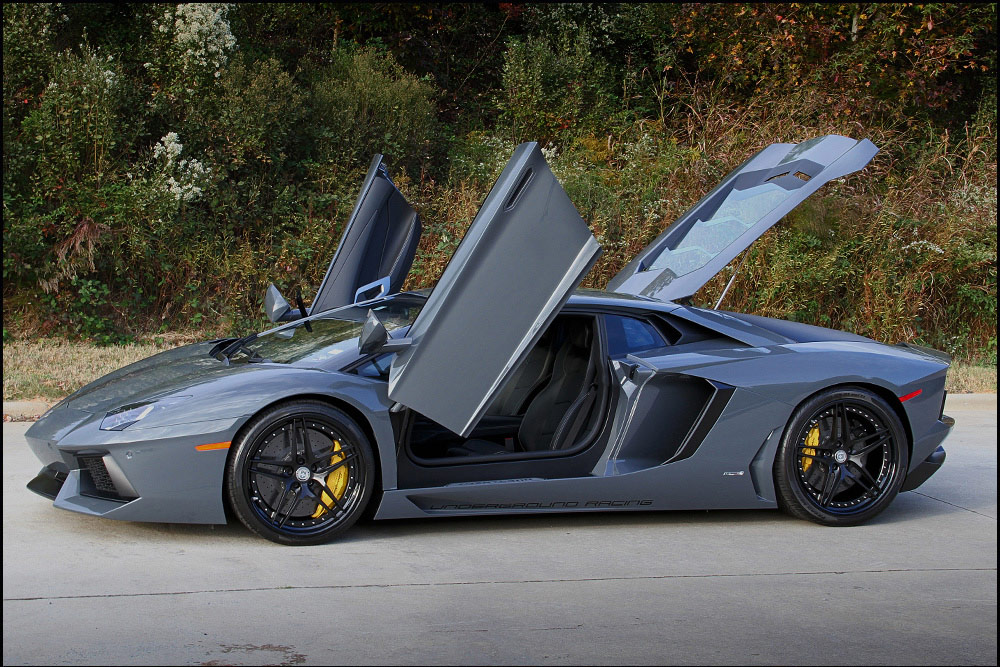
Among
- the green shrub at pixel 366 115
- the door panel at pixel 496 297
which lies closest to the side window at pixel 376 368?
the door panel at pixel 496 297

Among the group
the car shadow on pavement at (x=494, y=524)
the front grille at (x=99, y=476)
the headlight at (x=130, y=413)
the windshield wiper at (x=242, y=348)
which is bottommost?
the car shadow on pavement at (x=494, y=524)

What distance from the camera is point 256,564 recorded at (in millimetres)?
5000

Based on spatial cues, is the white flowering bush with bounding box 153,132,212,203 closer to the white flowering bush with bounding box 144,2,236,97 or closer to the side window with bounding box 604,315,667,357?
the white flowering bush with bounding box 144,2,236,97

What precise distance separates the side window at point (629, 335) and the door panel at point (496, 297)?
0.83 m

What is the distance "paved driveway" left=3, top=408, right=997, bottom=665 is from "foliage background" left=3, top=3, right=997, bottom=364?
7592mm

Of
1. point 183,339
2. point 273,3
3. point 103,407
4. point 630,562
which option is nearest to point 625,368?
point 630,562

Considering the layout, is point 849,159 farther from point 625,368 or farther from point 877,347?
point 625,368

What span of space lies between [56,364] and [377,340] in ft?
22.7

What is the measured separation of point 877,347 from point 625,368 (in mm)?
1635

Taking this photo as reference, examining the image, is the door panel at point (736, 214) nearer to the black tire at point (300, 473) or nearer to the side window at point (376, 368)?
the side window at point (376, 368)

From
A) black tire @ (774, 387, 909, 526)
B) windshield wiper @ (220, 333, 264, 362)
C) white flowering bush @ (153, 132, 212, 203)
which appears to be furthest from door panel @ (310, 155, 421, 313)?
white flowering bush @ (153, 132, 212, 203)

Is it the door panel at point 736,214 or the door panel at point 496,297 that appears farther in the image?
the door panel at point 736,214

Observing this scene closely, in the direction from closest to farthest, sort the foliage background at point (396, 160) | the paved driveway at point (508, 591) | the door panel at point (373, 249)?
the paved driveway at point (508, 591), the door panel at point (373, 249), the foliage background at point (396, 160)

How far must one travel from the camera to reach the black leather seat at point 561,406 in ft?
19.2
